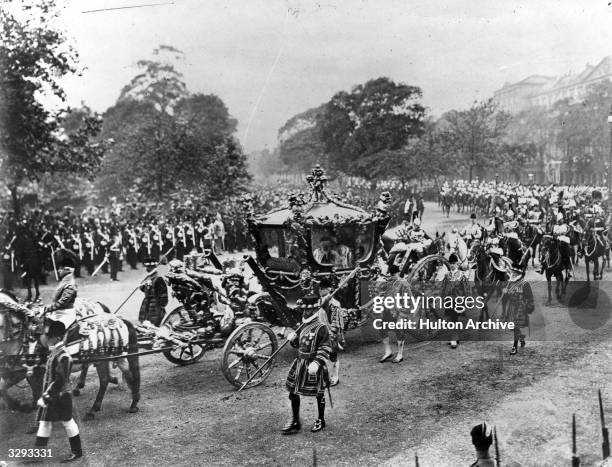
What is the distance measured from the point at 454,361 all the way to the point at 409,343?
1.04 m

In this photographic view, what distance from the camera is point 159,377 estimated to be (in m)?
7.28

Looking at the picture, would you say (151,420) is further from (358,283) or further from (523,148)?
(523,148)

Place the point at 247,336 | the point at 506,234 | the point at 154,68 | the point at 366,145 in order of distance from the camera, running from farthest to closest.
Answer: the point at 366,145 → the point at 154,68 → the point at 506,234 → the point at 247,336

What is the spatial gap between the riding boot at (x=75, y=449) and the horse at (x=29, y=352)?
941 millimetres

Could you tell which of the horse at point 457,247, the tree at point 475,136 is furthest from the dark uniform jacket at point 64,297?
the tree at point 475,136

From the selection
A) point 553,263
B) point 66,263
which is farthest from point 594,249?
point 66,263

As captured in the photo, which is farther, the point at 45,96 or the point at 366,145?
the point at 366,145

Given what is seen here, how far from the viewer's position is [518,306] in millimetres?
7746

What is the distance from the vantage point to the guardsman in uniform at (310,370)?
215 inches

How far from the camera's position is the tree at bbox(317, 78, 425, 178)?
13.0 meters

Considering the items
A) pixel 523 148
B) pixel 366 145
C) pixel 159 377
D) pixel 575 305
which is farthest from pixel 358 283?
pixel 523 148

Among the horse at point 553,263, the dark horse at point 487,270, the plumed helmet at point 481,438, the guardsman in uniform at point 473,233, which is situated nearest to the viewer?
the plumed helmet at point 481,438

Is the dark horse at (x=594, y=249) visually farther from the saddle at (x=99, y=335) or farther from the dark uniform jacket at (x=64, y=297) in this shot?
the dark uniform jacket at (x=64, y=297)

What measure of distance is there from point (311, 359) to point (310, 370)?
0.15 metres
